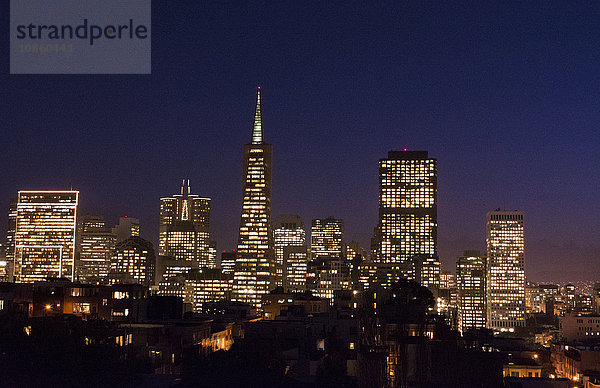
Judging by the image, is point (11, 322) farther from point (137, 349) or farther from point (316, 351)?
point (316, 351)

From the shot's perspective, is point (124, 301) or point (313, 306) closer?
point (124, 301)

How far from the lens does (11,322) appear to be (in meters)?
48.4

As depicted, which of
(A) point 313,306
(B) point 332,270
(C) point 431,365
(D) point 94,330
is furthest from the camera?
(B) point 332,270

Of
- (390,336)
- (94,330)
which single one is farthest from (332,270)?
(94,330)

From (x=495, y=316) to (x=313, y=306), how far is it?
113385 millimetres

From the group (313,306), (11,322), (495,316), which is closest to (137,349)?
(11,322)

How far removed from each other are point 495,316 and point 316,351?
146423 mm

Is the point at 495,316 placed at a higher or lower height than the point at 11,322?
lower

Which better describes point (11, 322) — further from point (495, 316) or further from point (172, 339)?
point (495, 316)

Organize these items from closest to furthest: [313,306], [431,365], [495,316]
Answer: [431,365] < [313,306] < [495,316]

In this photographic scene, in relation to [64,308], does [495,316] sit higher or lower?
lower

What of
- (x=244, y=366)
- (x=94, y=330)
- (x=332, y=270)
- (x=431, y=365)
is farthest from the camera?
(x=332, y=270)

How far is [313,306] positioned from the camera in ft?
320

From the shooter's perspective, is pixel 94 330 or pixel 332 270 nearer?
pixel 94 330
